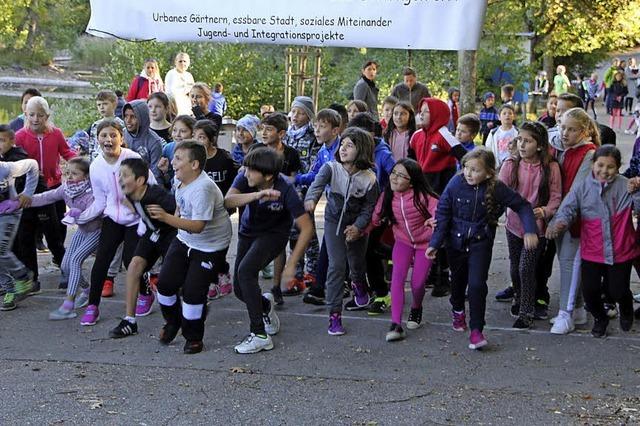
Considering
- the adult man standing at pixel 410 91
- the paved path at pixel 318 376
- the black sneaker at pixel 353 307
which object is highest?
the adult man standing at pixel 410 91

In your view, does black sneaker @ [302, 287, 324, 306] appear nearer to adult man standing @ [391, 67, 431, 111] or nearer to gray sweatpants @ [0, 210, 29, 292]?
gray sweatpants @ [0, 210, 29, 292]

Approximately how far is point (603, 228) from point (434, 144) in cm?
190

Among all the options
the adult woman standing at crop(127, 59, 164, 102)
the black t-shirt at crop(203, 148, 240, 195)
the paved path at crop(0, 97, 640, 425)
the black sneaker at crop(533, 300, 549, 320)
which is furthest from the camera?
the adult woman standing at crop(127, 59, 164, 102)

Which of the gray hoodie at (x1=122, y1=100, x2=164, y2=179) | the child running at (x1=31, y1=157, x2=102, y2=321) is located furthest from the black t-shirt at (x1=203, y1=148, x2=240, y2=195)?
the child running at (x1=31, y1=157, x2=102, y2=321)

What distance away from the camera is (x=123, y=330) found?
6.91 m

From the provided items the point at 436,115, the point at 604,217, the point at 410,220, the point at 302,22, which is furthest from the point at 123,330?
the point at 604,217

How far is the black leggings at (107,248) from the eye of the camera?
7254 millimetres

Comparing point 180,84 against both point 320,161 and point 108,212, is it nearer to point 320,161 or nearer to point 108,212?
point 320,161

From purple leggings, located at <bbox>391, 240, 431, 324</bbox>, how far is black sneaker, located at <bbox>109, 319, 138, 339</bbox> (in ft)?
6.50

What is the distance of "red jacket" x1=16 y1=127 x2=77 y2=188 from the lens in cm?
858

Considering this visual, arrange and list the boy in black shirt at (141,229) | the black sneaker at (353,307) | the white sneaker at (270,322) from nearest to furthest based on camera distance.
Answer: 1. the boy in black shirt at (141,229)
2. the white sneaker at (270,322)
3. the black sneaker at (353,307)

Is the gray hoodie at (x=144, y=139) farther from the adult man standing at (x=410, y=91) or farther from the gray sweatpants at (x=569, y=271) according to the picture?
the gray sweatpants at (x=569, y=271)

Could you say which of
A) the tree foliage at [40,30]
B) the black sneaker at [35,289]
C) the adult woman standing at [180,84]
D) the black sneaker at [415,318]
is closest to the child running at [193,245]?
the black sneaker at [415,318]

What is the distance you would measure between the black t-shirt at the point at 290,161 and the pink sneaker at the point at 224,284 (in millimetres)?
1119
